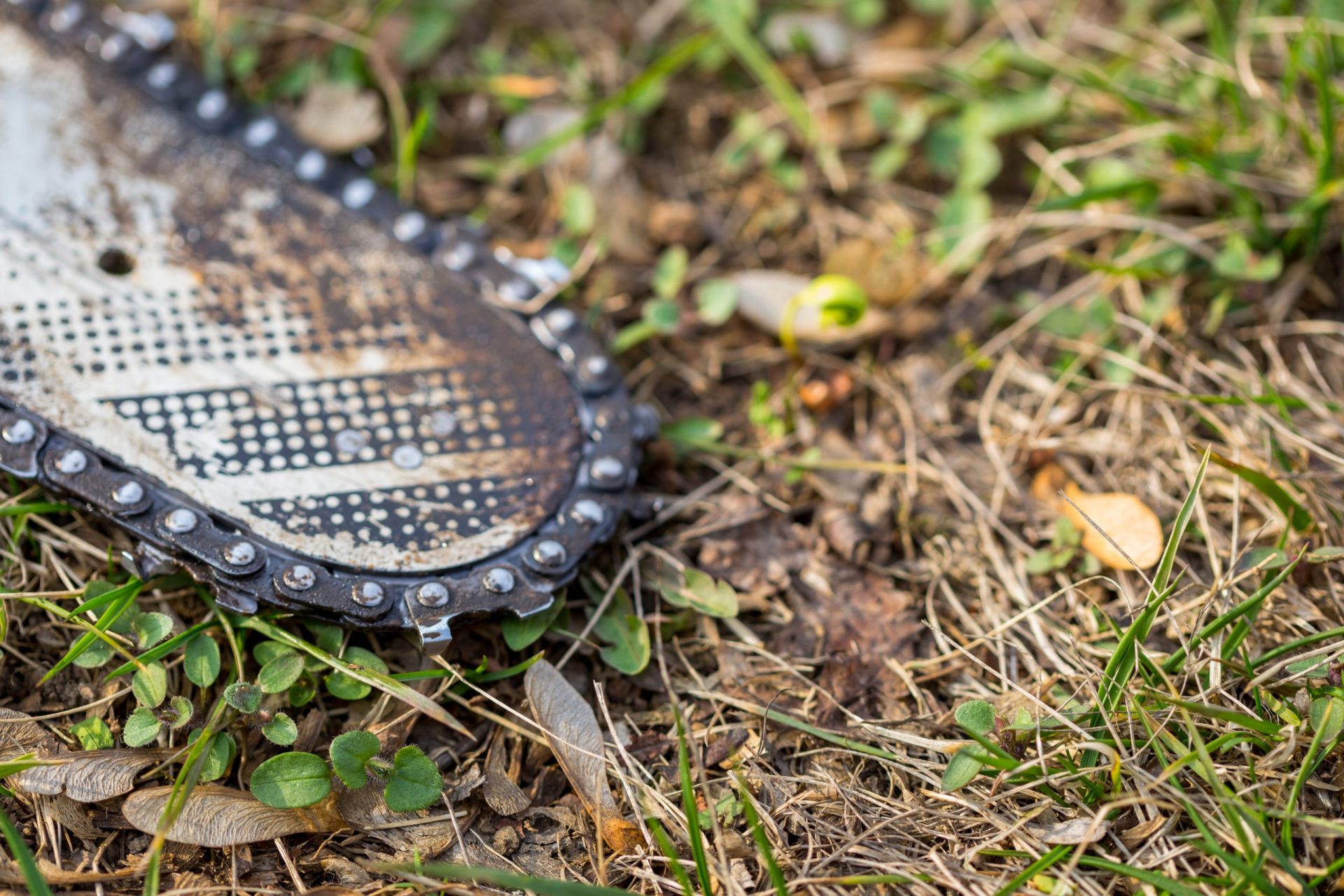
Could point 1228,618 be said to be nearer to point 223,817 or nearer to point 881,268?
point 881,268

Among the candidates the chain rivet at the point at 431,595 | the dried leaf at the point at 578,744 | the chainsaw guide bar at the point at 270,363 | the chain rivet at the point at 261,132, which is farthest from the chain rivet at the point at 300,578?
the chain rivet at the point at 261,132

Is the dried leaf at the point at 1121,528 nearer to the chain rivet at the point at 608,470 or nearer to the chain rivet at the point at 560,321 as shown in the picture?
the chain rivet at the point at 608,470

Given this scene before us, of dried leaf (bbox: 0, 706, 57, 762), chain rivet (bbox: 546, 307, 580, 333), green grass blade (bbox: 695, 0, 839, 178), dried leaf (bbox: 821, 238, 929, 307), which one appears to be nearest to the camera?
dried leaf (bbox: 0, 706, 57, 762)

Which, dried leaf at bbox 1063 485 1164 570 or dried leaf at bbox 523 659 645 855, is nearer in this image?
dried leaf at bbox 523 659 645 855

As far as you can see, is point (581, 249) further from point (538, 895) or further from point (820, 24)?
point (538, 895)

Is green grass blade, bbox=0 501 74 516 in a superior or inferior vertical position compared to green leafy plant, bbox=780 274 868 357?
inferior

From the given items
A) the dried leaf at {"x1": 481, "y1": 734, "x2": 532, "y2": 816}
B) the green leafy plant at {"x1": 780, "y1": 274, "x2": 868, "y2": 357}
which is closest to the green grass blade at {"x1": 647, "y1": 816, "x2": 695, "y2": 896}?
the dried leaf at {"x1": 481, "y1": 734, "x2": 532, "y2": 816}

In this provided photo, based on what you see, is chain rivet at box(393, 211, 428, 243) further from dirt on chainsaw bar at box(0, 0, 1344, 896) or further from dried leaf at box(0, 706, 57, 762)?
dried leaf at box(0, 706, 57, 762)
